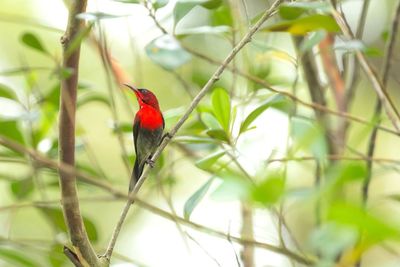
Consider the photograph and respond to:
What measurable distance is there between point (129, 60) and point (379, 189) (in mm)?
2083

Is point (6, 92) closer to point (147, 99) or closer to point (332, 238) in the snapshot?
point (147, 99)

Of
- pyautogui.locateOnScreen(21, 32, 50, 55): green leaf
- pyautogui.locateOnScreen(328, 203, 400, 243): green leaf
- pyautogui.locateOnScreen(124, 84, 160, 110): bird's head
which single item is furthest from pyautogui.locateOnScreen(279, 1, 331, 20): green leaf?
pyautogui.locateOnScreen(124, 84, 160, 110): bird's head

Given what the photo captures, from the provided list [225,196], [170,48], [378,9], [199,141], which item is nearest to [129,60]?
[378,9]

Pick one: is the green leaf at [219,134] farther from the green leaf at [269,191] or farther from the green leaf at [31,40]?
the green leaf at [269,191]

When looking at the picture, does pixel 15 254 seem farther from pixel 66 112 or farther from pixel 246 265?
pixel 246 265

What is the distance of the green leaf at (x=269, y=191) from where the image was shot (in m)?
0.73

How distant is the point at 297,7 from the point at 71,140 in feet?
2.10

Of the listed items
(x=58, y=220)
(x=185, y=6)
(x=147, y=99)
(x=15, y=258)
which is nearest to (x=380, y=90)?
(x=185, y=6)

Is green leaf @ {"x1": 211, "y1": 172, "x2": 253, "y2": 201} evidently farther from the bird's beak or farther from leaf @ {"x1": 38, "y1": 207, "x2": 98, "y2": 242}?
the bird's beak

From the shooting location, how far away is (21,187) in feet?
7.31

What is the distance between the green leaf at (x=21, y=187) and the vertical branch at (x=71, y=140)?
1.81 feet

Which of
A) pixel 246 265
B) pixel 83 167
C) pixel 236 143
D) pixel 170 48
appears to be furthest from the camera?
pixel 83 167

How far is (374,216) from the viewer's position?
2.22 ft

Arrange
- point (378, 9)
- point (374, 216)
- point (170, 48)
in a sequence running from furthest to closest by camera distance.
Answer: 1. point (378, 9)
2. point (170, 48)
3. point (374, 216)
